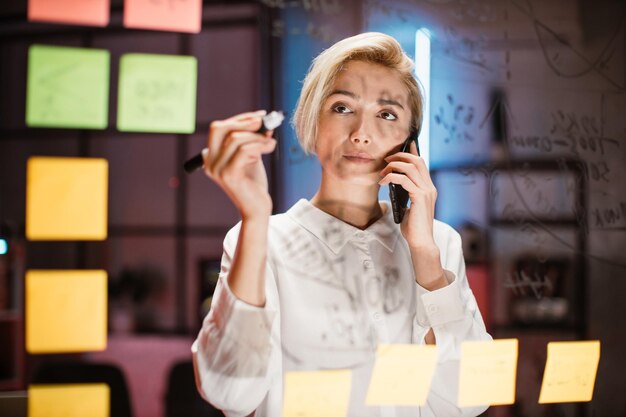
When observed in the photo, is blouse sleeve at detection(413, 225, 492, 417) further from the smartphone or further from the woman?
the smartphone

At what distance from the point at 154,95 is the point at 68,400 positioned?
1.77 feet

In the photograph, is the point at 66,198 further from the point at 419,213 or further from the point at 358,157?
the point at 419,213

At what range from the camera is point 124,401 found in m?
1.06

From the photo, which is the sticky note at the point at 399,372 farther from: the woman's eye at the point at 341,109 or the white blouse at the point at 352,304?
the woman's eye at the point at 341,109

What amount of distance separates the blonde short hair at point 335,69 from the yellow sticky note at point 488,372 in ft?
1.45

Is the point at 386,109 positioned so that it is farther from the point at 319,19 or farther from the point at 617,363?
the point at 617,363

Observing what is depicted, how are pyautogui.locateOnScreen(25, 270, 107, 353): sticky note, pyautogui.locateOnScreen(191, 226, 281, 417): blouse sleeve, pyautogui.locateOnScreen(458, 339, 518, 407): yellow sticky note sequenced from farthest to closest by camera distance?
pyautogui.locateOnScreen(458, 339, 518, 407): yellow sticky note, pyautogui.locateOnScreen(25, 270, 107, 353): sticky note, pyautogui.locateOnScreen(191, 226, 281, 417): blouse sleeve

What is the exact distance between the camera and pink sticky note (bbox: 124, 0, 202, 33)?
3.47 feet

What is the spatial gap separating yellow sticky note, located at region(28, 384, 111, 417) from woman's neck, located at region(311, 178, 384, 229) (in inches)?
19.4

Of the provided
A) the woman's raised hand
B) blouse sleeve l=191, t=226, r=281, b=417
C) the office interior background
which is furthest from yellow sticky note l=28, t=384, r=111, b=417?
the woman's raised hand

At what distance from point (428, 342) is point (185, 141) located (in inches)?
21.9

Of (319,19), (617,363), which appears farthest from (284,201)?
(617,363)

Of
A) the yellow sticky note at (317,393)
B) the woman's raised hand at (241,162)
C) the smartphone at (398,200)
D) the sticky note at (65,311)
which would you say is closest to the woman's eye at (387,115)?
the smartphone at (398,200)

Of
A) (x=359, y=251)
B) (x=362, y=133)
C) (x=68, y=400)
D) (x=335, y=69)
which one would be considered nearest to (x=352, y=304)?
(x=359, y=251)
